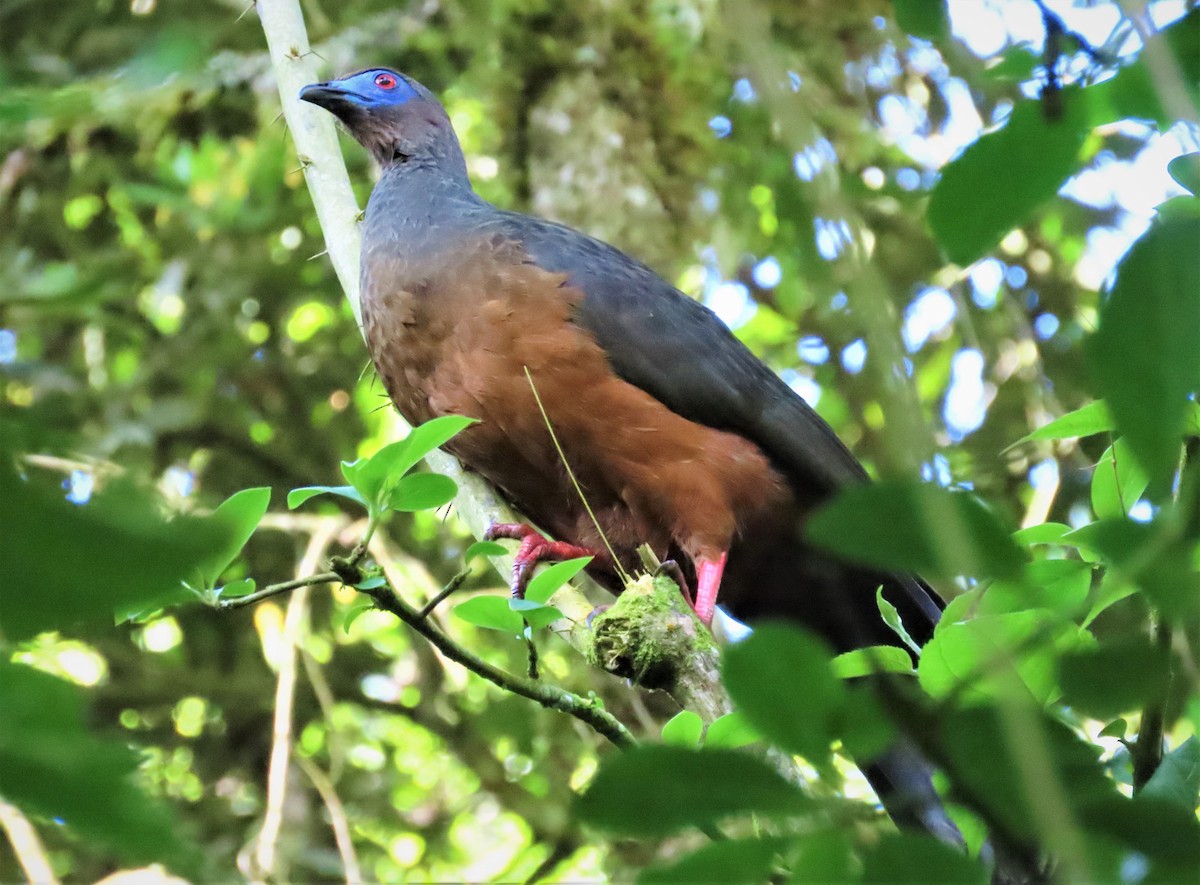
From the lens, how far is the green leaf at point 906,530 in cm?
52

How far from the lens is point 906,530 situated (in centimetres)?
54

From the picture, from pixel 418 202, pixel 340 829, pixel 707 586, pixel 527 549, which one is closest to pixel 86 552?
pixel 527 549

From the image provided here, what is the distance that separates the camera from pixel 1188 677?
90cm

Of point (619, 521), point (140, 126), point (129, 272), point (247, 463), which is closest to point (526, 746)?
point (247, 463)

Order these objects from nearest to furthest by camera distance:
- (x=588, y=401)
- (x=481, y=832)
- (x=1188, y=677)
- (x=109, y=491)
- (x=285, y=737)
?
(x=109, y=491) → (x=1188, y=677) → (x=588, y=401) → (x=285, y=737) → (x=481, y=832)

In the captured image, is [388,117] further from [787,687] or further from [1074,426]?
[787,687]

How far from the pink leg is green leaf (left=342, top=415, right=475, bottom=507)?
176 centimetres

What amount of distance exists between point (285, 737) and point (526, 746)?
5.66 ft

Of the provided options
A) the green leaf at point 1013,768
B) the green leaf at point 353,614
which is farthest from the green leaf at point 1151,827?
the green leaf at point 353,614

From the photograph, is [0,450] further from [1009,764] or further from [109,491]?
[1009,764]

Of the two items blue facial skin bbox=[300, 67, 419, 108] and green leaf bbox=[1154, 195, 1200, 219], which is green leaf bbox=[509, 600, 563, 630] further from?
blue facial skin bbox=[300, 67, 419, 108]

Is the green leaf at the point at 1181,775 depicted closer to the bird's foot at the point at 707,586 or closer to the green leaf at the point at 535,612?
the green leaf at the point at 535,612

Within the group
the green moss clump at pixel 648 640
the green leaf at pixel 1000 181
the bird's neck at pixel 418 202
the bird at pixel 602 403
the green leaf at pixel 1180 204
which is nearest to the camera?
the green leaf at pixel 1000 181

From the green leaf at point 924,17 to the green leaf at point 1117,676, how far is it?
0.38m
